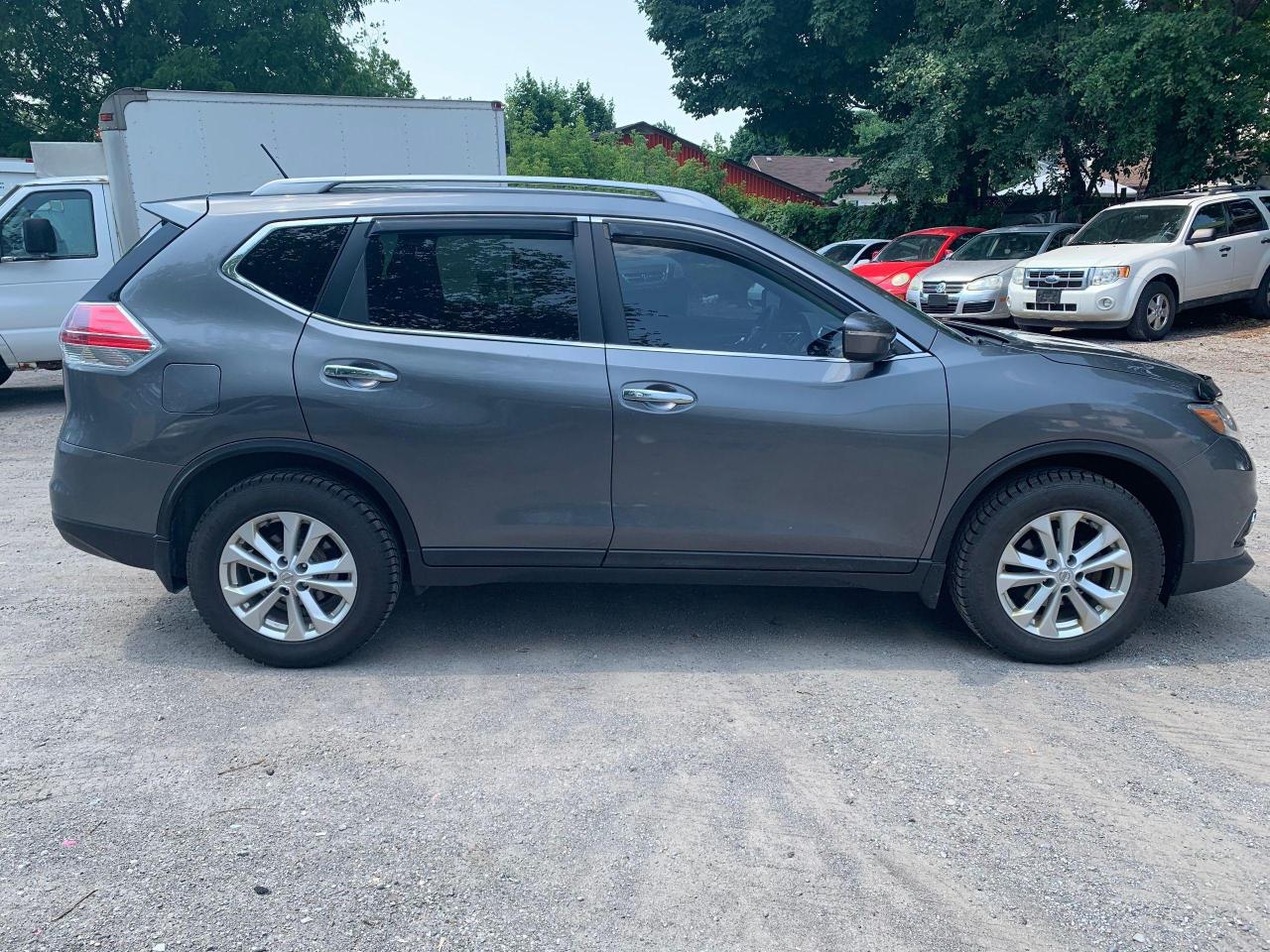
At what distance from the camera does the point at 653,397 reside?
3877 mm

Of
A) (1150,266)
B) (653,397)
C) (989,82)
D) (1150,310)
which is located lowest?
(1150,310)

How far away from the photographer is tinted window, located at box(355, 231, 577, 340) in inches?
156

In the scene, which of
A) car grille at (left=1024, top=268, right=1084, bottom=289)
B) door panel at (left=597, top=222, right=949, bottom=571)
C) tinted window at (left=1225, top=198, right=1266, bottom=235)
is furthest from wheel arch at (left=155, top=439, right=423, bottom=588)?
tinted window at (left=1225, top=198, right=1266, bottom=235)

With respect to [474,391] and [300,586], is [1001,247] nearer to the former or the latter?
[474,391]

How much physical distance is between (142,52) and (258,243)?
24637mm

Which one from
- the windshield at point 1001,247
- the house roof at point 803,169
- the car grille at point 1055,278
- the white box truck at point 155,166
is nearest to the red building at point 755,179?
the house roof at point 803,169

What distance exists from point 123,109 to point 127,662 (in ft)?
25.7

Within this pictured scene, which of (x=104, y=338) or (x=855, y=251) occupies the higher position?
(x=855, y=251)

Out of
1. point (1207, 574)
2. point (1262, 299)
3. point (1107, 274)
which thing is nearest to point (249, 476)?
point (1207, 574)

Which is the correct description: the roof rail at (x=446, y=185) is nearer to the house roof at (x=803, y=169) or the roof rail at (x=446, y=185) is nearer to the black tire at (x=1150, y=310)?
the black tire at (x=1150, y=310)

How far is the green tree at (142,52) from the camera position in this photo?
77.8 feet

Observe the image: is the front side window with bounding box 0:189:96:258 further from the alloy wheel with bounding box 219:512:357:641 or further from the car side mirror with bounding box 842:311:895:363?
the car side mirror with bounding box 842:311:895:363

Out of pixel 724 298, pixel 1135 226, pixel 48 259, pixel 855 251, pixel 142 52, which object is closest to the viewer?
pixel 724 298

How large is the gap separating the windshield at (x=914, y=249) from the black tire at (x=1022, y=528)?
1381 centimetres
